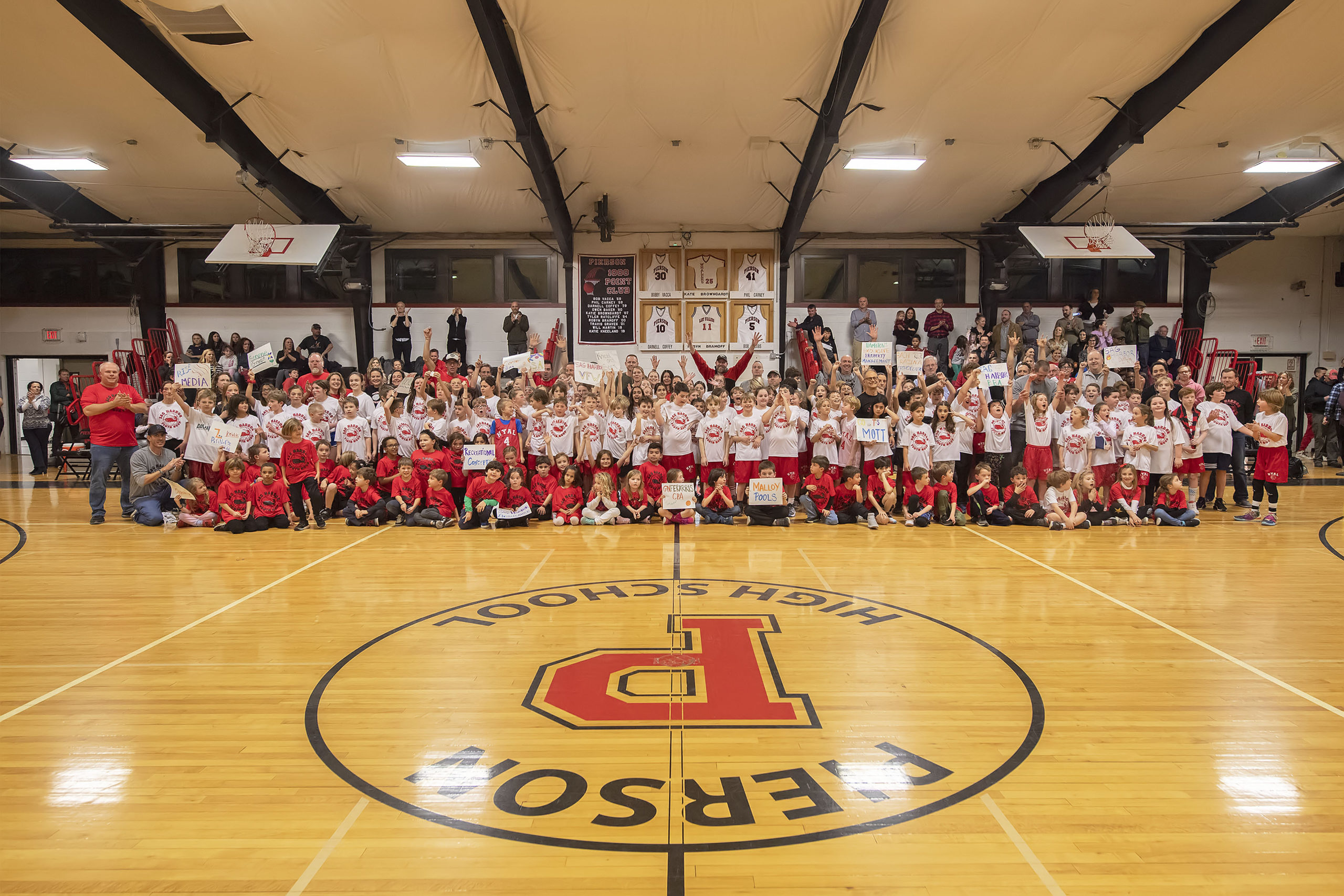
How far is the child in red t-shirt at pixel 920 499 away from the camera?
964 centimetres

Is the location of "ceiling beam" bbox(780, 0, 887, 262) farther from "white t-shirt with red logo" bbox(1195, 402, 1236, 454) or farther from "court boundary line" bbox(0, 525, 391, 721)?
"court boundary line" bbox(0, 525, 391, 721)

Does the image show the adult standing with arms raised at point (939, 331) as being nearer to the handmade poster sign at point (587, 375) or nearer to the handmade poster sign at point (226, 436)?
the handmade poster sign at point (587, 375)

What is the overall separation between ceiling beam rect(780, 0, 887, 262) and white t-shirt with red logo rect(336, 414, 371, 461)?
8844 mm

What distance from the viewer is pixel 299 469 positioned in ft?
33.0

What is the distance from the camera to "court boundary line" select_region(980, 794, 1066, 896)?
264 centimetres

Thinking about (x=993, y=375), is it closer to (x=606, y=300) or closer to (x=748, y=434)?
(x=748, y=434)

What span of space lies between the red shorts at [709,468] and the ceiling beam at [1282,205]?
1321 cm

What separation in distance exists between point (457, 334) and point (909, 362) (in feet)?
34.4

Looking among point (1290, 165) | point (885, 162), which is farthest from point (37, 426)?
point (1290, 165)

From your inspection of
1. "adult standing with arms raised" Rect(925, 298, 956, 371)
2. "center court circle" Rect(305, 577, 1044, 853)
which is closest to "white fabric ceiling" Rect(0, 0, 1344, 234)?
"adult standing with arms raised" Rect(925, 298, 956, 371)

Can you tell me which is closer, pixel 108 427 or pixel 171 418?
pixel 108 427

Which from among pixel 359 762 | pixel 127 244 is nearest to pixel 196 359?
pixel 127 244

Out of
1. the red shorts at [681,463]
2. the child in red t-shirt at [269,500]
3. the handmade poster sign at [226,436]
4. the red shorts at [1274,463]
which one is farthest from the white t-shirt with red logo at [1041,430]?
the handmade poster sign at [226,436]

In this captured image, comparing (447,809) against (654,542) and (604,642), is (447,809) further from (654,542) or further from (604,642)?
(654,542)
